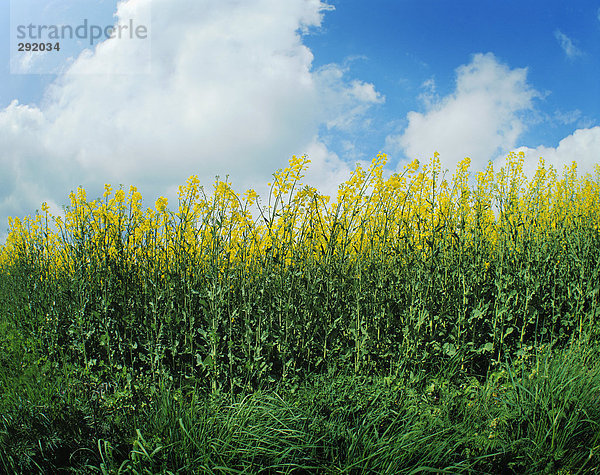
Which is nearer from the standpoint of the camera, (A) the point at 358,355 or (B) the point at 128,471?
(B) the point at 128,471

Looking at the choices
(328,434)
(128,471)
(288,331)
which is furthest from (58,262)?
(328,434)

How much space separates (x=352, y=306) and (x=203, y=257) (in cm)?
150

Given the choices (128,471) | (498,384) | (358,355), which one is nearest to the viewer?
(128,471)

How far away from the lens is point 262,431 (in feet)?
8.51

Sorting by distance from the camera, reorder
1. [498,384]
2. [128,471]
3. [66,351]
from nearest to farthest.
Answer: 1. [128,471]
2. [498,384]
3. [66,351]

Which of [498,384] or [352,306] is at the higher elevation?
[352,306]

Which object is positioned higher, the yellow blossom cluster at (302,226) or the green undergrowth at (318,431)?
the yellow blossom cluster at (302,226)

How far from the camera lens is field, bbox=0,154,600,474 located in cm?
255

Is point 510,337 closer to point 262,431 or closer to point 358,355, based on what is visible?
point 358,355

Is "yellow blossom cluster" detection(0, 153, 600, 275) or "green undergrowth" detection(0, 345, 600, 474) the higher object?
"yellow blossom cluster" detection(0, 153, 600, 275)

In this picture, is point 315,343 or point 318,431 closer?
point 318,431

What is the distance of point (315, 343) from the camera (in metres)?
3.70

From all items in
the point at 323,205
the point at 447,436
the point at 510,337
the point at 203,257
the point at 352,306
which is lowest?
the point at 447,436

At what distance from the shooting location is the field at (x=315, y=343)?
8.36 feet
